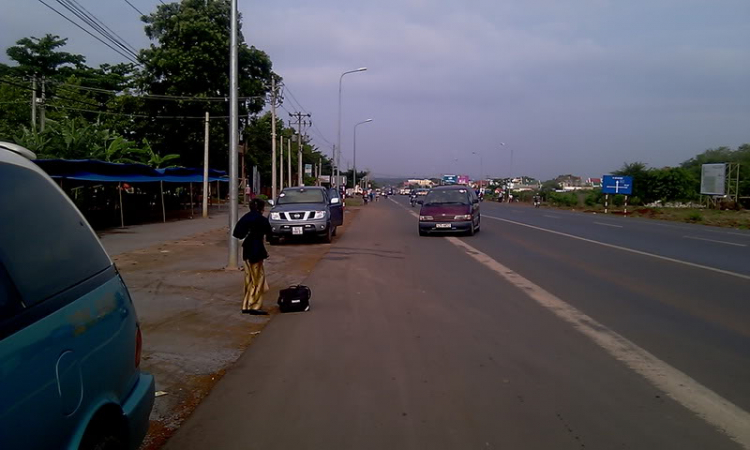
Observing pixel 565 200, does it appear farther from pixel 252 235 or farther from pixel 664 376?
pixel 664 376

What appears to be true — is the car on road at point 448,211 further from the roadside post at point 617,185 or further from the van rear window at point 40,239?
the roadside post at point 617,185

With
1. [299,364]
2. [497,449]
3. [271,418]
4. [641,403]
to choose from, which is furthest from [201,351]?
[641,403]

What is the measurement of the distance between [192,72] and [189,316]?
3375 cm

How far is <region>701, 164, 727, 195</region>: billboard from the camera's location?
46.8 metres

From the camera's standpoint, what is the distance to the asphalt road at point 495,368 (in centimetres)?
436

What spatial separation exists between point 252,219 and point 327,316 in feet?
5.69

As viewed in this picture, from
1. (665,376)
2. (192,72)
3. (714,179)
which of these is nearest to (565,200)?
(714,179)

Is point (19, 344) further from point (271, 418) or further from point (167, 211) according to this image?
point (167, 211)

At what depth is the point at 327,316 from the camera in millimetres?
8500

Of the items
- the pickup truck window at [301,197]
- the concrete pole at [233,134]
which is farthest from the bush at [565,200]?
the concrete pole at [233,134]

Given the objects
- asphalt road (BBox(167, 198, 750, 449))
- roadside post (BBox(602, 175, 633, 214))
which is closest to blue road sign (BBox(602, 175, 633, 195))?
roadside post (BBox(602, 175, 633, 214))

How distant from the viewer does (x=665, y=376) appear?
18.6 ft

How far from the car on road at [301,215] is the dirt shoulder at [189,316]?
172 centimetres

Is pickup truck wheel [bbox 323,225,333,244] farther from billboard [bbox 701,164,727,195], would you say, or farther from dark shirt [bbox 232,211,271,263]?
billboard [bbox 701,164,727,195]
